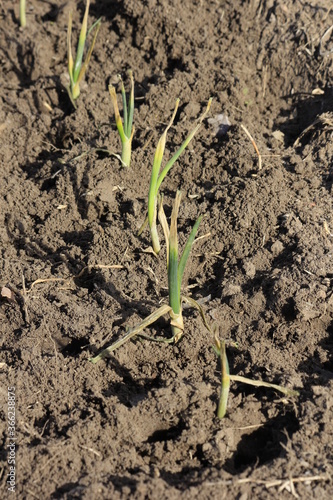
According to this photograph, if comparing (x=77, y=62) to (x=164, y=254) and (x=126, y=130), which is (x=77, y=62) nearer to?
(x=126, y=130)

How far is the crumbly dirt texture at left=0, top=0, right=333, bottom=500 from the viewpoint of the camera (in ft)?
5.87

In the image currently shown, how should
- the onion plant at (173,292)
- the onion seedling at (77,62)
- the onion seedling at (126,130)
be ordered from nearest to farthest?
the onion plant at (173,292), the onion seedling at (126,130), the onion seedling at (77,62)

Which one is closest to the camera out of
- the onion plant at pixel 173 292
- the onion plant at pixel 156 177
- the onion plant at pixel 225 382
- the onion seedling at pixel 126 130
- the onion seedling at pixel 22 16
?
the onion plant at pixel 225 382

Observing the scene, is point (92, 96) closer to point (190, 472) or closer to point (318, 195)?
point (318, 195)

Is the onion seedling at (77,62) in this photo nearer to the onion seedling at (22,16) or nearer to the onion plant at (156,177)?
the onion seedling at (22,16)

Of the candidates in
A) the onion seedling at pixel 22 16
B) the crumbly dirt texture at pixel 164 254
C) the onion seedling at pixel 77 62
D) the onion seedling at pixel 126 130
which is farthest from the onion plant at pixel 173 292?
the onion seedling at pixel 22 16

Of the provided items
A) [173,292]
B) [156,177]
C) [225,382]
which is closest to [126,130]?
[156,177]

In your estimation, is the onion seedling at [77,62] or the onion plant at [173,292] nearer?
the onion plant at [173,292]

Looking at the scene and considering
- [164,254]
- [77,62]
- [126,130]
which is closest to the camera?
[164,254]

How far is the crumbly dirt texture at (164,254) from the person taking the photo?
1.79 meters

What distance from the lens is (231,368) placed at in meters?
2.06

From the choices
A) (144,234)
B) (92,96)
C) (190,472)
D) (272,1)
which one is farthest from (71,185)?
(272,1)

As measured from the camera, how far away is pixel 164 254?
241cm

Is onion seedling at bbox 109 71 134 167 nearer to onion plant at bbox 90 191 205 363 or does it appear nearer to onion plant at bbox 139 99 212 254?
onion plant at bbox 139 99 212 254
